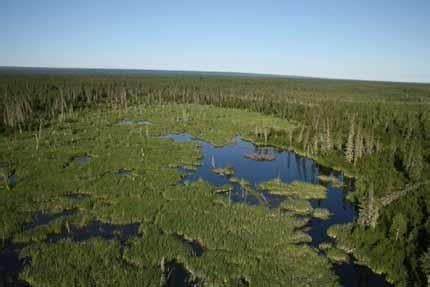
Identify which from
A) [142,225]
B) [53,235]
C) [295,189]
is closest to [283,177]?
[295,189]

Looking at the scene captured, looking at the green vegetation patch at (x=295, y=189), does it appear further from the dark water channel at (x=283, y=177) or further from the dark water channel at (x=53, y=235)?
the dark water channel at (x=53, y=235)

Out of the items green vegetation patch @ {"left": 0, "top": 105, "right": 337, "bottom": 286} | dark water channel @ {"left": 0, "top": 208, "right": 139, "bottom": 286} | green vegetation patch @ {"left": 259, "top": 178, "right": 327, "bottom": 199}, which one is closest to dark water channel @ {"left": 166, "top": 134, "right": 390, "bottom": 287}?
green vegetation patch @ {"left": 259, "top": 178, "right": 327, "bottom": 199}

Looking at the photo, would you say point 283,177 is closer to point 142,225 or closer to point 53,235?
point 142,225

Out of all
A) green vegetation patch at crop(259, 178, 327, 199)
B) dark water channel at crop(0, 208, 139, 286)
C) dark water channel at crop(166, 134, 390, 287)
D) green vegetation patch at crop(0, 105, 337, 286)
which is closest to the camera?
dark water channel at crop(0, 208, 139, 286)

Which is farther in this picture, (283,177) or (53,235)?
(283,177)

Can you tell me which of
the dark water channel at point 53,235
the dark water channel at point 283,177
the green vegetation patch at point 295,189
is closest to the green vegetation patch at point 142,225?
the dark water channel at point 53,235

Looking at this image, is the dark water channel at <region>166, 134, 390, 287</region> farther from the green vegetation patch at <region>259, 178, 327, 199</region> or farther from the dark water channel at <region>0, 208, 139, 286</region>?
the dark water channel at <region>0, 208, 139, 286</region>

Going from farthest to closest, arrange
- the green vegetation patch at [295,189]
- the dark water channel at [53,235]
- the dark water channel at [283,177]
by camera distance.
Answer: the green vegetation patch at [295,189] < the dark water channel at [283,177] < the dark water channel at [53,235]

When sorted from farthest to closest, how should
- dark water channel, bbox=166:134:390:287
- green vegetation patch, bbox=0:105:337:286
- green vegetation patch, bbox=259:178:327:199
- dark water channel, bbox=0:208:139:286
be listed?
1. green vegetation patch, bbox=259:178:327:199
2. dark water channel, bbox=166:134:390:287
3. green vegetation patch, bbox=0:105:337:286
4. dark water channel, bbox=0:208:139:286

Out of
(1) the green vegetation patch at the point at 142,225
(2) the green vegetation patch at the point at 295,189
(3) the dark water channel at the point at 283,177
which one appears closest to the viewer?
(1) the green vegetation patch at the point at 142,225
